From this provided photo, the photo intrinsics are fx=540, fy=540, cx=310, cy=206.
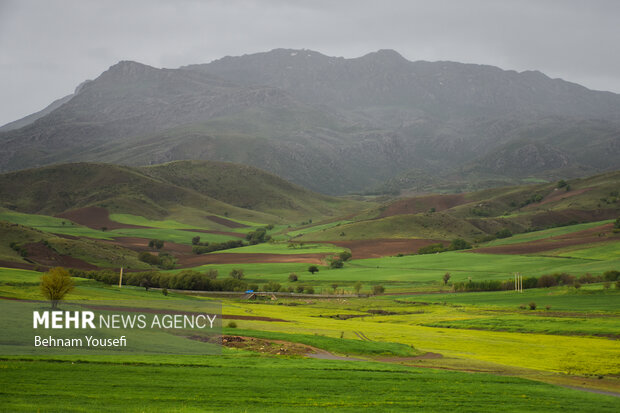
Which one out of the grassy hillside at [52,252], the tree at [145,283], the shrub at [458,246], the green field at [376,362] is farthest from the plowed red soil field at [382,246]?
the tree at [145,283]

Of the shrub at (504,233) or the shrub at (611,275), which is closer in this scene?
the shrub at (611,275)

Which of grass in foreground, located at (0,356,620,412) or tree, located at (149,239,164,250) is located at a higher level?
tree, located at (149,239,164,250)

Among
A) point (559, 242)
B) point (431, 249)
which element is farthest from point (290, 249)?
point (559, 242)

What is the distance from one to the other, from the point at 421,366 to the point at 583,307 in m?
46.9

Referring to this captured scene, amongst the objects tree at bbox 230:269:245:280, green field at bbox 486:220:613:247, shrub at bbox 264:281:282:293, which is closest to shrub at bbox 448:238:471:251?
green field at bbox 486:220:613:247

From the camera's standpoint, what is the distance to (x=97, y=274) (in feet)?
353

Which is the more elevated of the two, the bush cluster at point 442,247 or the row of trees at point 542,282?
the bush cluster at point 442,247

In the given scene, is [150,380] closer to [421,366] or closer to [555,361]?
[421,366]

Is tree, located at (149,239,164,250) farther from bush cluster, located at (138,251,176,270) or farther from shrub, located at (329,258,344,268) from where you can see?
shrub, located at (329,258,344,268)

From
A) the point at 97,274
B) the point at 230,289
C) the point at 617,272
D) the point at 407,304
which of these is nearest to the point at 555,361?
the point at 407,304

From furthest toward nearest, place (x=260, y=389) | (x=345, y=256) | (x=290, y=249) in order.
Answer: (x=290, y=249), (x=345, y=256), (x=260, y=389)

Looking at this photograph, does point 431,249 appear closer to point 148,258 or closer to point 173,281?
point 148,258

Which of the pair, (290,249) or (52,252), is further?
(290,249)

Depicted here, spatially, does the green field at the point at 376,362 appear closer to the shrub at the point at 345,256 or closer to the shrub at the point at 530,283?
the shrub at the point at 530,283
